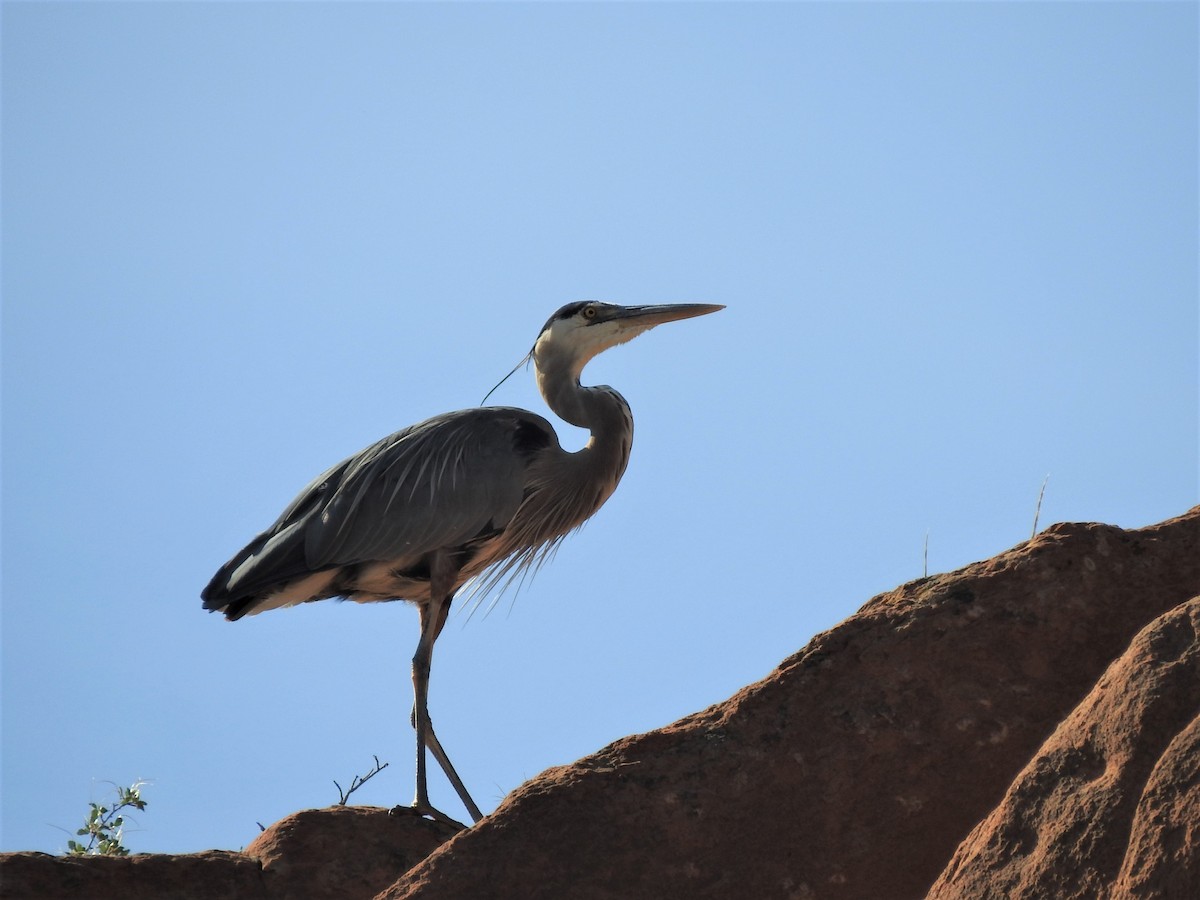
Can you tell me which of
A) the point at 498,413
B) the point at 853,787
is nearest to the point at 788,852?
the point at 853,787

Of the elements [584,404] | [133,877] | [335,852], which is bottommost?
[335,852]

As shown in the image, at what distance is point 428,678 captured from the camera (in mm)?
7375

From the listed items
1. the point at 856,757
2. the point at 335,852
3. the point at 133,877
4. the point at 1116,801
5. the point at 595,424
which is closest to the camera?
the point at 1116,801

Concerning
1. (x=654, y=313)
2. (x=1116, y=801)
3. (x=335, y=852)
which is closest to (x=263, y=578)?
(x=335, y=852)

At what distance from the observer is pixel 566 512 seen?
836 cm

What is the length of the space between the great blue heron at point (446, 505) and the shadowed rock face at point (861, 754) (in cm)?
294

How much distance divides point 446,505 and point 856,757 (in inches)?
156

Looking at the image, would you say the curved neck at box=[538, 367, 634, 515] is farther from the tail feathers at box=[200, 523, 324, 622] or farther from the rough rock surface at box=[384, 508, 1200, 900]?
the rough rock surface at box=[384, 508, 1200, 900]

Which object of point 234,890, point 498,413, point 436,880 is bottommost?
point 436,880

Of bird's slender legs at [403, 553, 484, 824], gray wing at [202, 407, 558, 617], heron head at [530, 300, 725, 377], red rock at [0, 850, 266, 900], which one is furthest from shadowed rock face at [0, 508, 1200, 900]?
heron head at [530, 300, 725, 377]

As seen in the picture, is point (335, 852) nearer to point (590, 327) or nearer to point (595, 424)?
point (595, 424)

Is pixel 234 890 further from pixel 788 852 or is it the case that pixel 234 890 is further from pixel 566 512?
pixel 566 512

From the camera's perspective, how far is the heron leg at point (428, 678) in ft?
22.7

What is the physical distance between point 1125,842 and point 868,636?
4.59 ft
